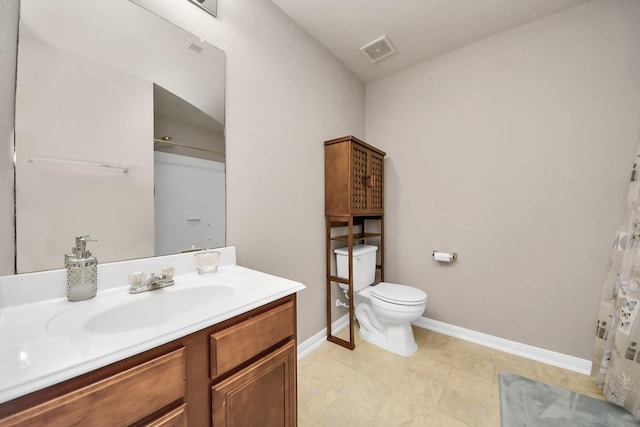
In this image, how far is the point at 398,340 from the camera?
184cm

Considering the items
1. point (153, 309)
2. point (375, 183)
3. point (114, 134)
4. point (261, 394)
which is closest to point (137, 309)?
point (153, 309)

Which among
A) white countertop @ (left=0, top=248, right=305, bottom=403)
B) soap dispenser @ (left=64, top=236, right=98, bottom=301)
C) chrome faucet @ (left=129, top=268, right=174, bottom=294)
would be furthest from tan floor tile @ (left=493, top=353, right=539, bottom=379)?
soap dispenser @ (left=64, top=236, right=98, bottom=301)

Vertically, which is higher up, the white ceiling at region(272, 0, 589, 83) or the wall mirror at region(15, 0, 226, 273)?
the white ceiling at region(272, 0, 589, 83)

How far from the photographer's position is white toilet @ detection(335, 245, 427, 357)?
70.1 inches

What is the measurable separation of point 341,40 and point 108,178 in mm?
1853

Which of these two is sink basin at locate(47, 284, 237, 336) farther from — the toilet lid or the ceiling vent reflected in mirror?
the ceiling vent reflected in mirror

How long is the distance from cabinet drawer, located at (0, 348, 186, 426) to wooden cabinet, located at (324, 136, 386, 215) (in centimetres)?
142

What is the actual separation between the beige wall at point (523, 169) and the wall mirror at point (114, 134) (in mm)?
1737

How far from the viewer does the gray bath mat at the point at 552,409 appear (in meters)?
1.24

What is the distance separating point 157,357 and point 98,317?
326mm

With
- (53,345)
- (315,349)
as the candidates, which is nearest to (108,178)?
(53,345)

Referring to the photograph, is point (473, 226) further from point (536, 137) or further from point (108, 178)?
point (108, 178)

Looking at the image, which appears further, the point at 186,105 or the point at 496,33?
the point at 496,33

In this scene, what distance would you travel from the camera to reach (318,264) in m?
1.98
